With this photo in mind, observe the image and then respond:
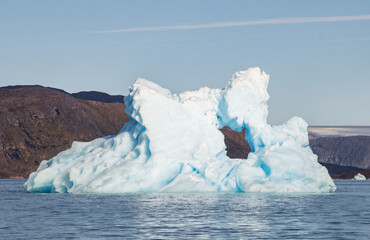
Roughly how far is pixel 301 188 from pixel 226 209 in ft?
42.0

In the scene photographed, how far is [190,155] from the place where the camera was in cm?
4853

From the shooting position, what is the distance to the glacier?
155 ft

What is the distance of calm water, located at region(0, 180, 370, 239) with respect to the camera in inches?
1056

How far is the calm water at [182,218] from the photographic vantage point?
1056 inches

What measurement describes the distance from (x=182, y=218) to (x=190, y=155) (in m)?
16.0

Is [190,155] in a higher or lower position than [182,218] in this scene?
higher

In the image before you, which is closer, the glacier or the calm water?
the calm water

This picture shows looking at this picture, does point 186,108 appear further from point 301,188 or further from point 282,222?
point 282,222

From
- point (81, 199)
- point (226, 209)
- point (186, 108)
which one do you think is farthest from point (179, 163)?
point (226, 209)

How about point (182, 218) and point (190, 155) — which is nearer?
point (182, 218)

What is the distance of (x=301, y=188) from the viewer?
161ft

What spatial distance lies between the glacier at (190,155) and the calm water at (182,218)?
4.80 ft

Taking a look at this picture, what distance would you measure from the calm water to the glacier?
57.5 inches

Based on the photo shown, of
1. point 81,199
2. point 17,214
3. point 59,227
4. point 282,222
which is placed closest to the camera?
point 59,227
